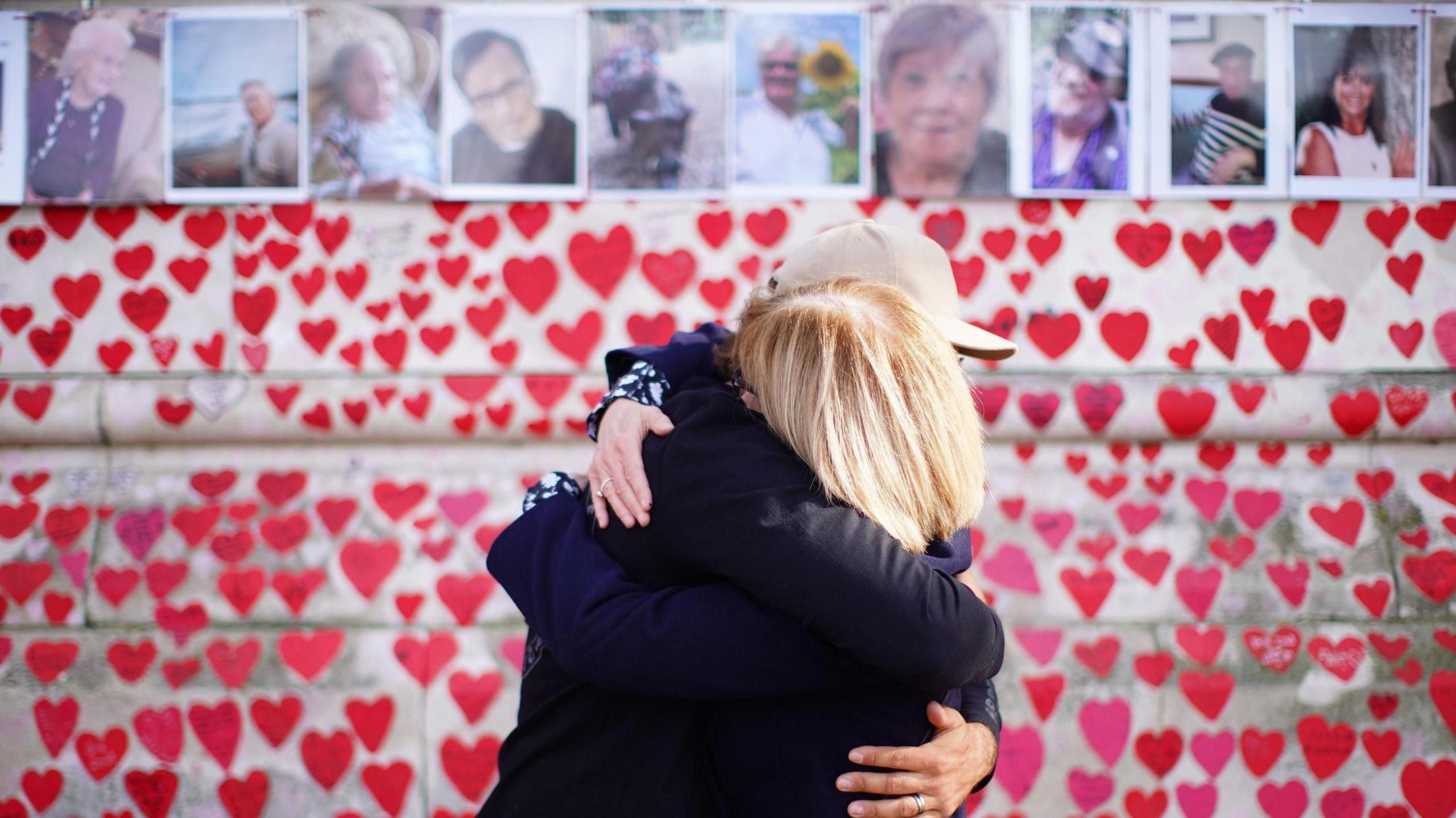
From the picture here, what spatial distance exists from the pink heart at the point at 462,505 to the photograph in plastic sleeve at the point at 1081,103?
137 centimetres

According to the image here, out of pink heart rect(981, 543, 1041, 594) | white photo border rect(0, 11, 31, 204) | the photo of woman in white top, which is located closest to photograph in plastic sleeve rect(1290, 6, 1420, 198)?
the photo of woman in white top

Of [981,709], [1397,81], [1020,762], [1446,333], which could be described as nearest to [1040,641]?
[1020,762]

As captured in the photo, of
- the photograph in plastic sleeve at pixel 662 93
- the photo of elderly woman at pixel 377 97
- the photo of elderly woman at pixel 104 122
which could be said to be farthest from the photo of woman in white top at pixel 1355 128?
the photo of elderly woman at pixel 104 122

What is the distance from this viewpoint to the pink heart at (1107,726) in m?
1.99

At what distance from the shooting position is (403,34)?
2.06 meters

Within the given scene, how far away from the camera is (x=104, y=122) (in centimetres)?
208

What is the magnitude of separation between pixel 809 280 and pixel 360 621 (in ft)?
4.25

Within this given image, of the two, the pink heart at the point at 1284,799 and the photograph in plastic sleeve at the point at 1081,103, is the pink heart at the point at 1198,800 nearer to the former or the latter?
the pink heart at the point at 1284,799

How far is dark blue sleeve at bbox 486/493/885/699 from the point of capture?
96 cm

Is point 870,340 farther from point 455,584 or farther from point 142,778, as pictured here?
point 142,778

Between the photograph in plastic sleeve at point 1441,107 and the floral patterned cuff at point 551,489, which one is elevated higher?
the photograph in plastic sleeve at point 1441,107

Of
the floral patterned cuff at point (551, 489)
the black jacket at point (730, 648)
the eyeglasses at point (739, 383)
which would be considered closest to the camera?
the black jacket at point (730, 648)

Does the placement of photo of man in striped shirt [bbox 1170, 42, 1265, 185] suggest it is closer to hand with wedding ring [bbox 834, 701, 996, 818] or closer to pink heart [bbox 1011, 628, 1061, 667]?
pink heart [bbox 1011, 628, 1061, 667]

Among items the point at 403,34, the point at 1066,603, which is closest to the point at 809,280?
the point at 1066,603
